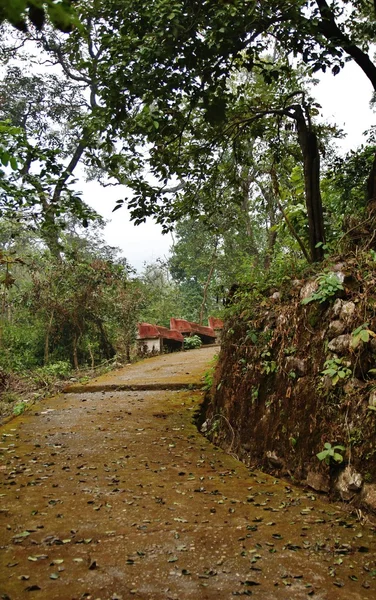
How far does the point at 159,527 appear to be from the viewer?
2629mm

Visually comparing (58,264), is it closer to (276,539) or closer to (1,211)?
(1,211)

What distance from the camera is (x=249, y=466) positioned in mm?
3854

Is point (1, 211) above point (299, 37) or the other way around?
the other way around

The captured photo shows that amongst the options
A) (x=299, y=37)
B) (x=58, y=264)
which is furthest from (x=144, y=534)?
(x=58, y=264)

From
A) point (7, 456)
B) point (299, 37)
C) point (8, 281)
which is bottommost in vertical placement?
point (7, 456)

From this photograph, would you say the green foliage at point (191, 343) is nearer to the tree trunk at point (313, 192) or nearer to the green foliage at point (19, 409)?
the green foliage at point (19, 409)

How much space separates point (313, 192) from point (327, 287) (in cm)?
176

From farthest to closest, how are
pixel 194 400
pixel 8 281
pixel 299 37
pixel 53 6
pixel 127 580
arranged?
pixel 8 281
pixel 194 400
pixel 299 37
pixel 127 580
pixel 53 6

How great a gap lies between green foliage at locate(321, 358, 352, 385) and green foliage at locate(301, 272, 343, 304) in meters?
0.54

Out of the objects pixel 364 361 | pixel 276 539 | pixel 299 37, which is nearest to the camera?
pixel 276 539

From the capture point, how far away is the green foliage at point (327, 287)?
3.54m

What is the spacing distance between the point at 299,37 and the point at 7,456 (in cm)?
429

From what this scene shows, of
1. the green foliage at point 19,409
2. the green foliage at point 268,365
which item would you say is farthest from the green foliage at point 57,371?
the green foliage at point 268,365

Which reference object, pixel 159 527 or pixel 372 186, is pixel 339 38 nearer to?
pixel 372 186
